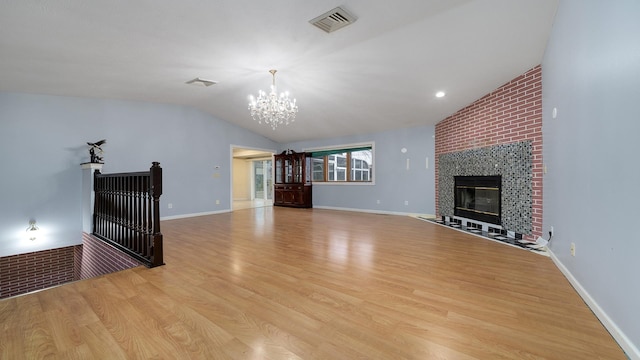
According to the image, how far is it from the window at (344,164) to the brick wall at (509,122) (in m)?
2.46

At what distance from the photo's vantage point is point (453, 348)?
1515 mm

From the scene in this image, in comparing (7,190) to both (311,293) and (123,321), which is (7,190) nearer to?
(123,321)

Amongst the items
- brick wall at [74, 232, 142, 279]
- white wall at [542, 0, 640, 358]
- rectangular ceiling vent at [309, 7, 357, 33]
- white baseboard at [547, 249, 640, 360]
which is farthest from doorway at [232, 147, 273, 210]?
white baseboard at [547, 249, 640, 360]

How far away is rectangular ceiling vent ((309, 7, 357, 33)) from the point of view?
272cm

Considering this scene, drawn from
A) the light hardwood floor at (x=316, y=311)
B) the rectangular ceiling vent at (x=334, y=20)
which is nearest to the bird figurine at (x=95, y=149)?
the light hardwood floor at (x=316, y=311)

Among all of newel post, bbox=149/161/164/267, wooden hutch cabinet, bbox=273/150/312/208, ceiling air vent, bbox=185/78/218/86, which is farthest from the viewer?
wooden hutch cabinet, bbox=273/150/312/208

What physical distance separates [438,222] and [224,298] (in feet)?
15.5

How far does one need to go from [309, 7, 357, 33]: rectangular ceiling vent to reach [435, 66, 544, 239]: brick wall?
2854mm

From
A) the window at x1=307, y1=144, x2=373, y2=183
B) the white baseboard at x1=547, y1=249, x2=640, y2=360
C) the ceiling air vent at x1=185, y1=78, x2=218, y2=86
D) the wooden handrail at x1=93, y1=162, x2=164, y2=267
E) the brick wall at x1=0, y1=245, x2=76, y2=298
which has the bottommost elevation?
the brick wall at x1=0, y1=245, x2=76, y2=298

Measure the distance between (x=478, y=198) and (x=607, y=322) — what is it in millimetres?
3418

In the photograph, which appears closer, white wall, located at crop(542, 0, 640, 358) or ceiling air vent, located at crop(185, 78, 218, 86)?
white wall, located at crop(542, 0, 640, 358)

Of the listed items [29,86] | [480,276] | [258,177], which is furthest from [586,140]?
[258,177]

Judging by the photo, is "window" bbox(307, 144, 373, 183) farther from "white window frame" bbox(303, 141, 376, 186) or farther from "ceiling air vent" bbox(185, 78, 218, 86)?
"ceiling air vent" bbox(185, 78, 218, 86)

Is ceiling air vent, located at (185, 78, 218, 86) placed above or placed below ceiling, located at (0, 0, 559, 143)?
above
